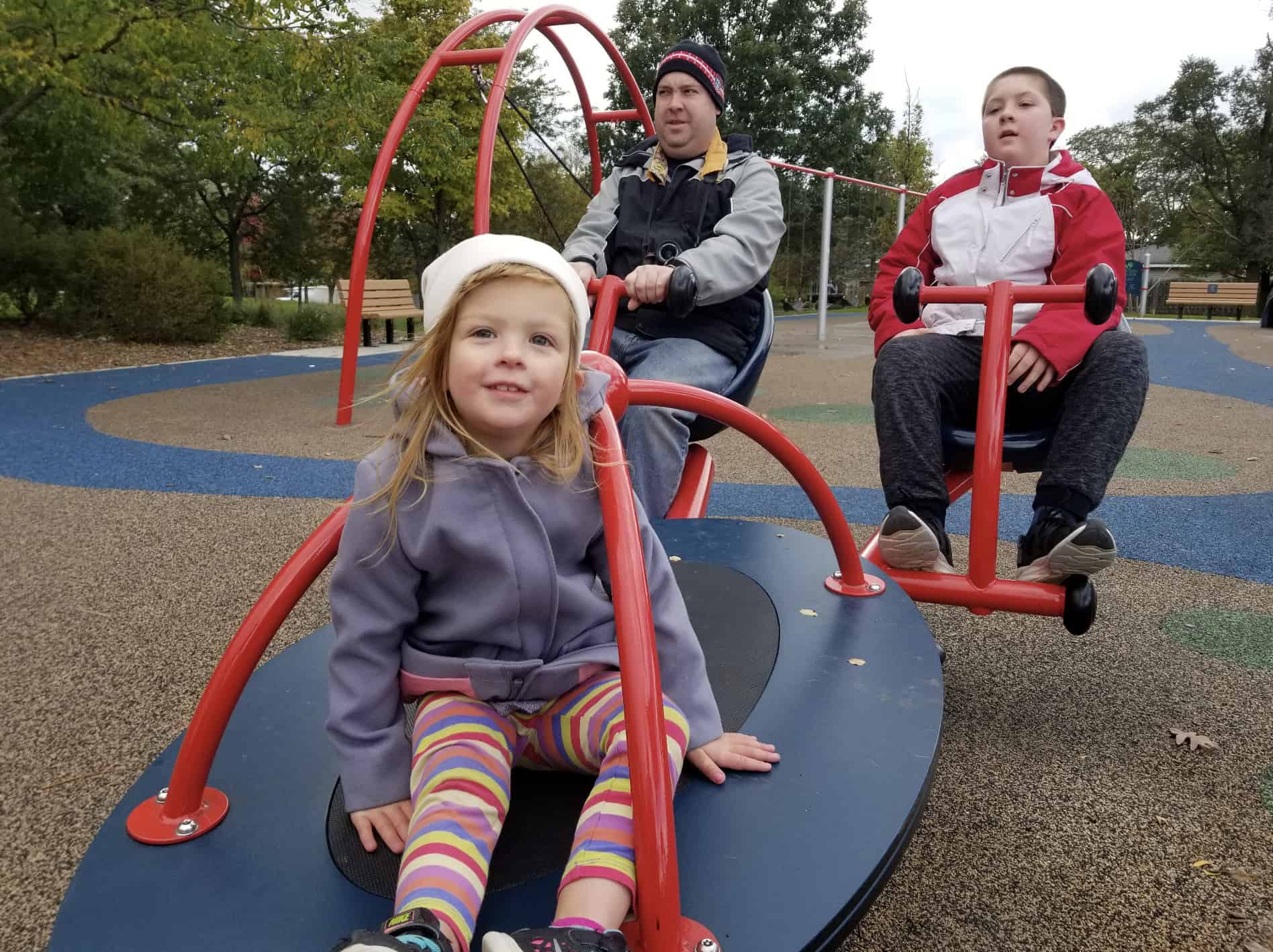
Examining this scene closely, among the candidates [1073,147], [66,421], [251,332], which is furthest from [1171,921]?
[1073,147]

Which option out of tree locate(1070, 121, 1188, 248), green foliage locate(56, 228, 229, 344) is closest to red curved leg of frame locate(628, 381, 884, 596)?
green foliage locate(56, 228, 229, 344)

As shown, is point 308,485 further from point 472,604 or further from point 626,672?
point 626,672

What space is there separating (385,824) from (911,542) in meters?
1.20

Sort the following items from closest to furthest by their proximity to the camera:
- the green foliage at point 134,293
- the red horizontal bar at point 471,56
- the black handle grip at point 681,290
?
the black handle grip at point 681,290 → the red horizontal bar at point 471,56 → the green foliage at point 134,293

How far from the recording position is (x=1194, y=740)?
1796mm

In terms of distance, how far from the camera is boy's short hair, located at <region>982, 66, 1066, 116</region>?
86.7 inches

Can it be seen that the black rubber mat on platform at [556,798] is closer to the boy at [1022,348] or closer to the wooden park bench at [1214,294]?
the boy at [1022,348]

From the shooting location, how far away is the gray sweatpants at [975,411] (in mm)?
1864

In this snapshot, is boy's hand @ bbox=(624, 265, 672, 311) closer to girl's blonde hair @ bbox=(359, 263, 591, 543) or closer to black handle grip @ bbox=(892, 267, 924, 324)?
black handle grip @ bbox=(892, 267, 924, 324)

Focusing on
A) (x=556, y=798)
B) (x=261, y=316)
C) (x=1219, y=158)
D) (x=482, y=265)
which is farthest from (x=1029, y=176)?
(x=1219, y=158)

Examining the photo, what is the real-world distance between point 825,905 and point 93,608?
92.7 inches

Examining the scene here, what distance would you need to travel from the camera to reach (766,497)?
3930mm

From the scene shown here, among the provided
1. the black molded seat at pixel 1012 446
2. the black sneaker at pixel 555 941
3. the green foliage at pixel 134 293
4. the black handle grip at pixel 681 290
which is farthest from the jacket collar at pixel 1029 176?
the green foliage at pixel 134 293

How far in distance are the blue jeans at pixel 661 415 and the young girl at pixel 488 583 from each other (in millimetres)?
1025
